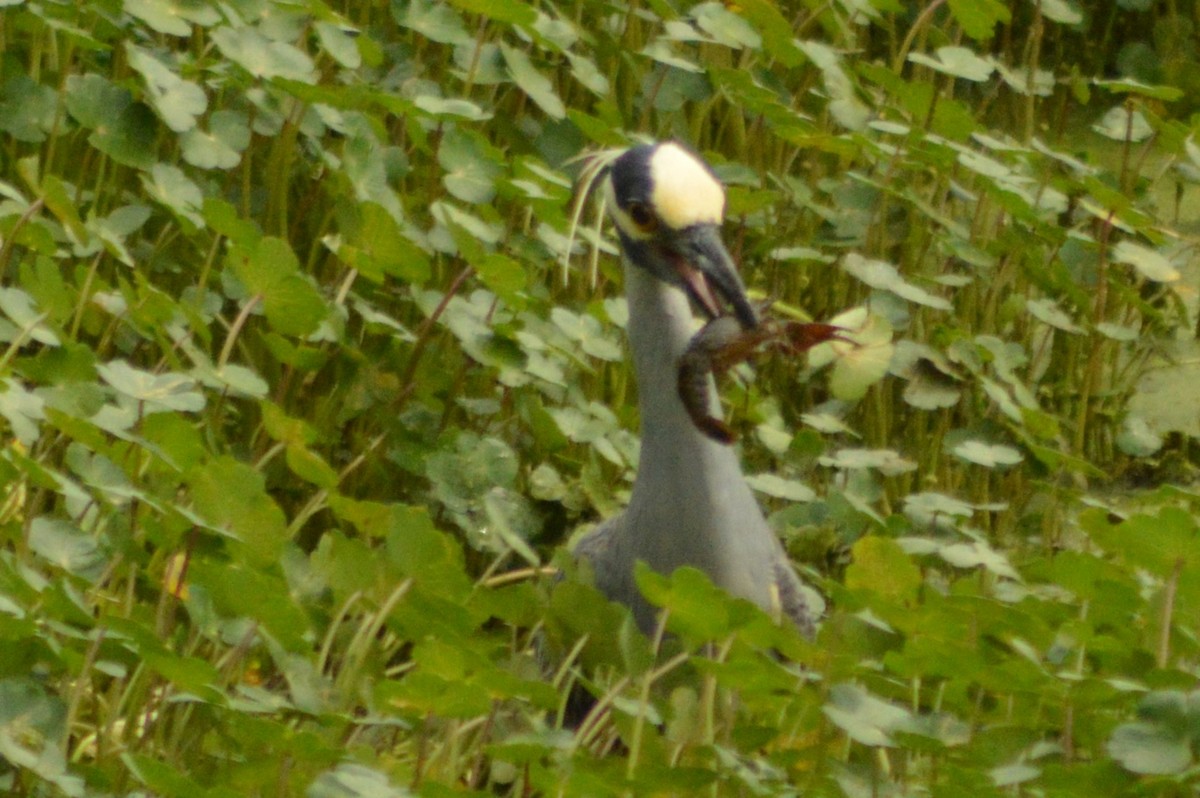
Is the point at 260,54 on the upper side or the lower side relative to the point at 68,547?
upper

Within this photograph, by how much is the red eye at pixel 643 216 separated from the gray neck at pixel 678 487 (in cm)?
8

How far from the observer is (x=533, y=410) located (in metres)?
3.37

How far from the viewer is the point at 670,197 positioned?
276 cm

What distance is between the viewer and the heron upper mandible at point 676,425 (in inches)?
107

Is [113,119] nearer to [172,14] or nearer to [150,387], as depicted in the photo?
[172,14]

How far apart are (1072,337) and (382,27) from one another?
1.65 metres

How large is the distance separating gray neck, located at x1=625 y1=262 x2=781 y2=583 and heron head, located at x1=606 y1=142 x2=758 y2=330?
5 cm

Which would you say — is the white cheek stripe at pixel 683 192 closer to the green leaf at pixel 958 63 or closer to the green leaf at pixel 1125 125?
the green leaf at pixel 958 63

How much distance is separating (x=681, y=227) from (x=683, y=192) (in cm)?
5

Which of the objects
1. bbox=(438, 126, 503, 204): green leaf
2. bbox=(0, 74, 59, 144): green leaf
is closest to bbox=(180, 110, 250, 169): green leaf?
bbox=(0, 74, 59, 144): green leaf

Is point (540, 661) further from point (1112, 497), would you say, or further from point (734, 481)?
point (1112, 497)

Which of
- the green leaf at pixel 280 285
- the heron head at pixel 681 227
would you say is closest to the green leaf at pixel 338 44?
the green leaf at pixel 280 285

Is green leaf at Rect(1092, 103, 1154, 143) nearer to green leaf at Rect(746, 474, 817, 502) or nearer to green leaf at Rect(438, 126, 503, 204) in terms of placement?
green leaf at Rect(746, 474, 817, 502)

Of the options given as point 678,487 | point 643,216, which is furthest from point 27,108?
point 678,487
